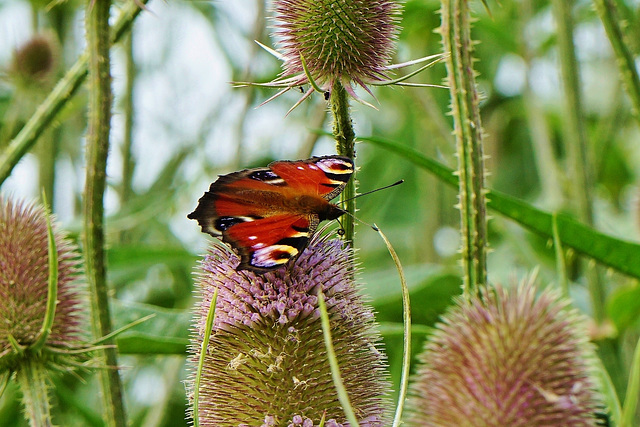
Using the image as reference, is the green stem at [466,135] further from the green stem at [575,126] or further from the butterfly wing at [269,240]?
the green stem at [575,126]

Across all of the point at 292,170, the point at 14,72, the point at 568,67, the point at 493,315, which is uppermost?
the point at 14,72

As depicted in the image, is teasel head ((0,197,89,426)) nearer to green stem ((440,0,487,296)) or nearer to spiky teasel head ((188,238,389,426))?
spiky teasel head ((188,238,389,426))

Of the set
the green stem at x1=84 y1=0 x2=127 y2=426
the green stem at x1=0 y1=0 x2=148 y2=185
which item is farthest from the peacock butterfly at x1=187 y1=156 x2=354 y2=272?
the green stem at x1=0 y1=0 x2=148 y2=185

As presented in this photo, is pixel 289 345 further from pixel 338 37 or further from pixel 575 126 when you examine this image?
pixel 575 126

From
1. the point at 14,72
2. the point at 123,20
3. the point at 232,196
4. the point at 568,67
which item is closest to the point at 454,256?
the point at 568,67

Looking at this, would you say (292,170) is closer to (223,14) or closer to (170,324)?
(170,324)

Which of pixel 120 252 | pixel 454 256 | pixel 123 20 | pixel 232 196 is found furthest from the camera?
pixel 454 256

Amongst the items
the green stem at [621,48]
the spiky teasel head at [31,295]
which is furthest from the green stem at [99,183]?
the green stem at [621,48]
